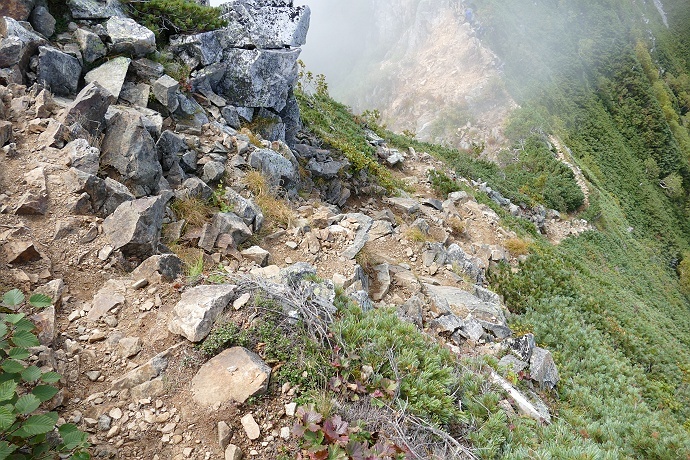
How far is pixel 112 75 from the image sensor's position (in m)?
8.45

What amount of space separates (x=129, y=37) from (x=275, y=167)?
14.8 ft

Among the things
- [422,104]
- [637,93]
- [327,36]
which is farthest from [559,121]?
[327,36]

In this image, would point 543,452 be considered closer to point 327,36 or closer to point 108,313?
point 108,313

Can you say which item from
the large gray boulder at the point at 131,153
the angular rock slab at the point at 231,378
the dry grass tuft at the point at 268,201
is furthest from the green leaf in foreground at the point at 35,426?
the dry grass tuft at the point at 268,201

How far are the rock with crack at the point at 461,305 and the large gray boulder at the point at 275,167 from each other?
4.62 metres

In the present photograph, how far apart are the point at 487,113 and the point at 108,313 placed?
2205 inches

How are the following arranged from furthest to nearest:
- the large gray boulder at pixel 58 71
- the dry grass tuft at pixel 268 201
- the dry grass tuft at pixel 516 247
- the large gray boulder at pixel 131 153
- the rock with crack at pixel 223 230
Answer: the dry grass tuft at pixel 516 247 < the dry grass tuft at pixel 268 201 < the large gray boulder at pixel 58 71 < the large gray boulder at pixel 131 153 < the rock with crack at pixel 223 230

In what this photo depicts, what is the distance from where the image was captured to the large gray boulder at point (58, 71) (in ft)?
24.4

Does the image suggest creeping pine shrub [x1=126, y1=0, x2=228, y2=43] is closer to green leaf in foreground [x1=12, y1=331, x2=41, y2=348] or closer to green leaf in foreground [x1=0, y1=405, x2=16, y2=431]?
green leaf in foreground [x1=12, y1=331, x2=41, y2=348]

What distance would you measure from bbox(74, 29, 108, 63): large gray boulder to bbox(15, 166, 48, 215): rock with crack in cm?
420

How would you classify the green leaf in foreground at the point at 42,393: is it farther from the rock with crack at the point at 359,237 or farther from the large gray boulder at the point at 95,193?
the rock with crack at the point at 359,237

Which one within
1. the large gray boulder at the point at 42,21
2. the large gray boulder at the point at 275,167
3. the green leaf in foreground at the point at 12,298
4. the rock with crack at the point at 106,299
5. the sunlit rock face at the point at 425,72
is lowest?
the rock with crack at the point at 106,299

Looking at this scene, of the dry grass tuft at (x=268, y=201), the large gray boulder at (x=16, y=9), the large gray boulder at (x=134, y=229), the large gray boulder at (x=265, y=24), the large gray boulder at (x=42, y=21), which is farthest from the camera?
the large gray boulder at (x=265, y=24)

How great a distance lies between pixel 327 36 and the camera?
10050cm
